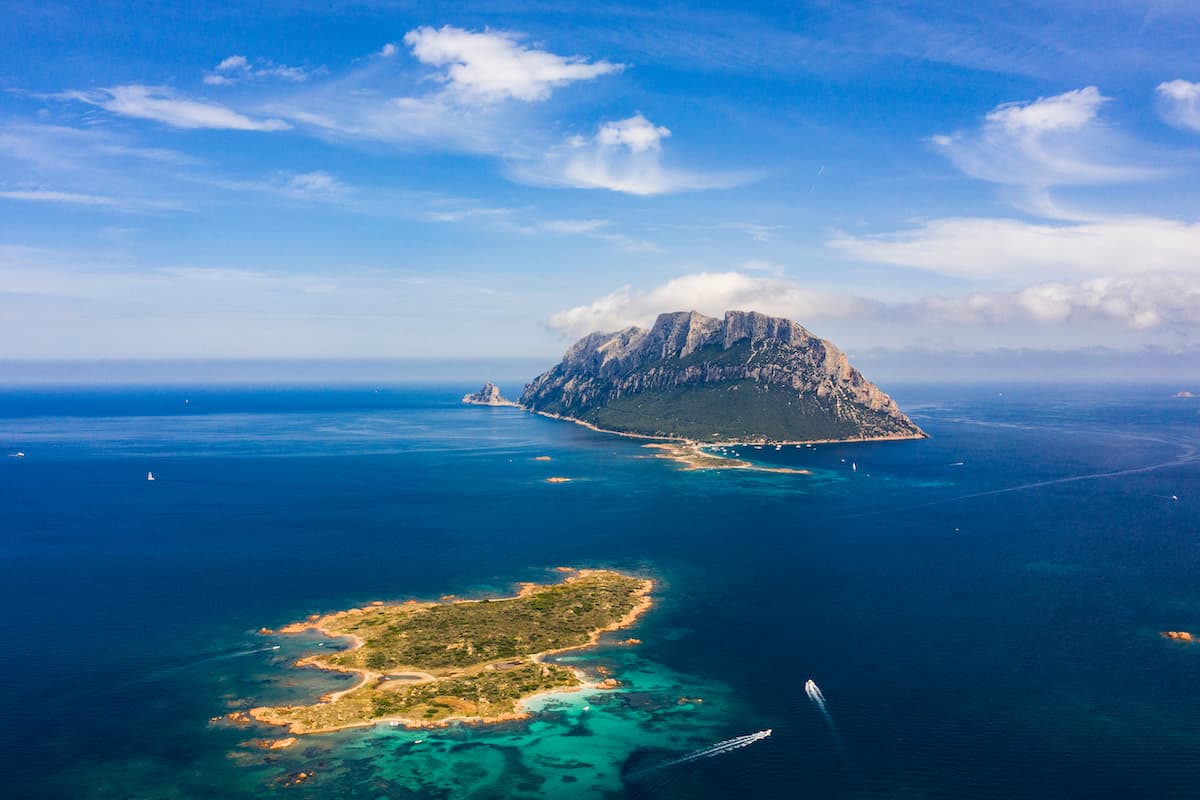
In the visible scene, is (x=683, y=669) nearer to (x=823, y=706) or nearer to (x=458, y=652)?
(x=823, y=706)

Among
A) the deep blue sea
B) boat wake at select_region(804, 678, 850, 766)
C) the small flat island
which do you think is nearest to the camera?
the deep blue sea

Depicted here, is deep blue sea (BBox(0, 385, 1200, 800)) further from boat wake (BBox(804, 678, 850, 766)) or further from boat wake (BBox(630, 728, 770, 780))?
boat wake (BBox(630, 728, 770, 780))

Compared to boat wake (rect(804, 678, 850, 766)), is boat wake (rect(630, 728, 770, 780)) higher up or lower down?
lower down

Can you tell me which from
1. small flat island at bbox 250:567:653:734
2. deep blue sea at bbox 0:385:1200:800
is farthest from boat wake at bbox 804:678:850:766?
small flat island at bbox 250:567:653:734

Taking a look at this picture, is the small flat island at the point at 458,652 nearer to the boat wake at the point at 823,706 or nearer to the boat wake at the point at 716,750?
the boat wake at the point at 716,750

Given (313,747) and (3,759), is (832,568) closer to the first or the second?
(313,747)

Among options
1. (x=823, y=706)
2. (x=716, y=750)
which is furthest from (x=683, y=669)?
(x=716, y=750)

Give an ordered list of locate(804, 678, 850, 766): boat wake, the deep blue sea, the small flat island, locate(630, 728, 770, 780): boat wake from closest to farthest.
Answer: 1. the deep blue sea
2. locate(630, 728, 770, 780): boat wake
3. locate(804, 678, 850, 766): boat wake
4. the small flat island
